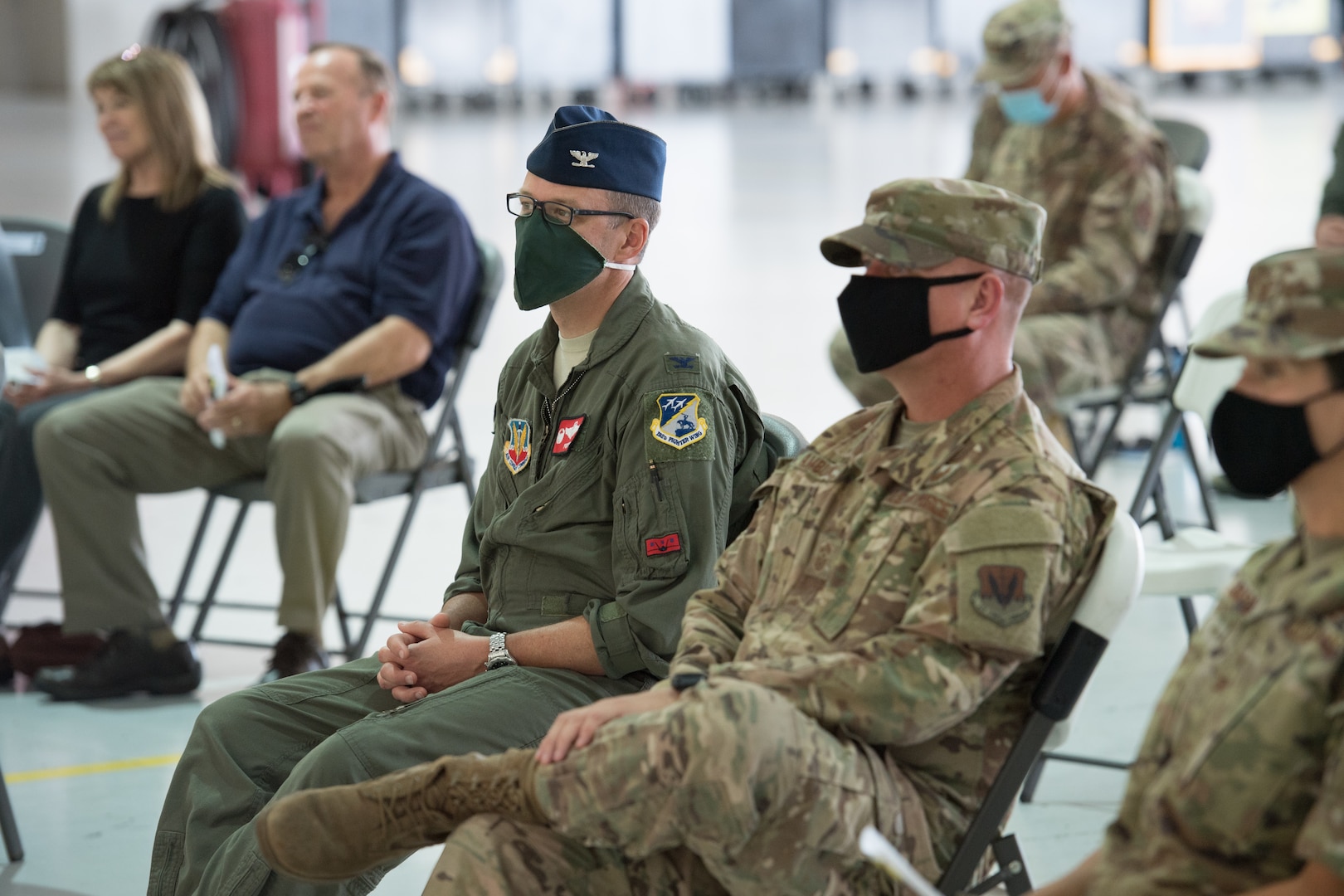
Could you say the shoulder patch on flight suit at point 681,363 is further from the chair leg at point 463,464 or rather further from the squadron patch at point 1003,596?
the chair leg at point 463,464

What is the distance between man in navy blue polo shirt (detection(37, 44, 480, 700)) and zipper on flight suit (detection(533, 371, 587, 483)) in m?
1.44

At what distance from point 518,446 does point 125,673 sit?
1.91m

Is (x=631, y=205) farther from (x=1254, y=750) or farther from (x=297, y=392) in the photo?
(x=297, y=392)

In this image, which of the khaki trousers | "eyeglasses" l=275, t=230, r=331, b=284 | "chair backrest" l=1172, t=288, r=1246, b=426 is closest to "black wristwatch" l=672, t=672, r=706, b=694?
"chair backrest" l=1172, t=288, r=1246, b=426

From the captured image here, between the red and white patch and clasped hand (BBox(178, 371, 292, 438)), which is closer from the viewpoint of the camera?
the red and white patch

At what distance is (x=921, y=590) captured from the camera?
76.0 inches

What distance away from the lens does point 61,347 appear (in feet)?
15.6

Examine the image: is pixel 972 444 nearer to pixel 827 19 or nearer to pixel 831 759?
pixel 831 759

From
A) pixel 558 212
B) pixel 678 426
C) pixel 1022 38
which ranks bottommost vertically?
pixel 678 426

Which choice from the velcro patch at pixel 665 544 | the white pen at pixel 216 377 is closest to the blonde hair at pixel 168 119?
the white pen at pixel 216 377

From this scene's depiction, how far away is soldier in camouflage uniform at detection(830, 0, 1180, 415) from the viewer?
4637 mm

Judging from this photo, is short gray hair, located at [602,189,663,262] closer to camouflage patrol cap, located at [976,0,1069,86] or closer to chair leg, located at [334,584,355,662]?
chair leg, located at [334,584,355,662]

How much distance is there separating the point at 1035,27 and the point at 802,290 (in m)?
4.76

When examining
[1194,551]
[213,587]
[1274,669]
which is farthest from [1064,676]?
[213,587]
